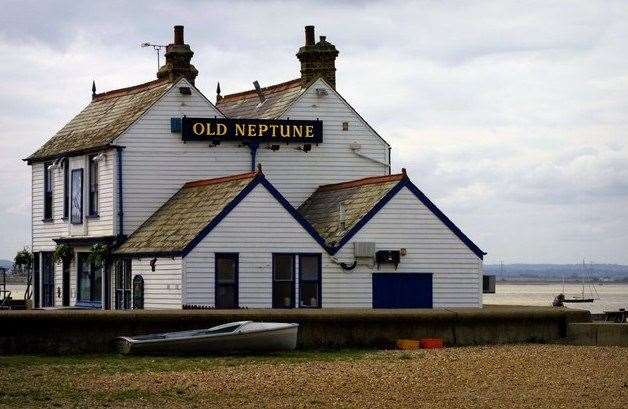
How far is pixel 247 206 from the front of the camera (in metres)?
40.7

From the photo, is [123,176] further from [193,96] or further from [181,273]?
[181,273]

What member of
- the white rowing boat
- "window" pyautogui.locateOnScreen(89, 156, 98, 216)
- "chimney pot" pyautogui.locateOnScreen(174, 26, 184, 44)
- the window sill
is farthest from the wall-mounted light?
the white rowing boat

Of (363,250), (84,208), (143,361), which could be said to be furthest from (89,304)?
(143,361)

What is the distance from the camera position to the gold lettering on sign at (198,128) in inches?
1818

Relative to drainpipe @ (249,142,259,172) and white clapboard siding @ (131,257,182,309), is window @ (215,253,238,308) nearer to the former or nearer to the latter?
white clapboard siding @ (131,257,182,309)

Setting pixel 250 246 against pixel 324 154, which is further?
pixel 324 154

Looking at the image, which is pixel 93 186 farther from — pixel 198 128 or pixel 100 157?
pixel 198 128

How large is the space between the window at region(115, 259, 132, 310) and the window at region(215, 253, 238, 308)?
406 cm

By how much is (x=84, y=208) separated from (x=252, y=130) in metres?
5.94

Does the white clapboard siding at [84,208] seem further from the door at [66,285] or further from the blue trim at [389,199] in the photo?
the blue trim at [389,199]

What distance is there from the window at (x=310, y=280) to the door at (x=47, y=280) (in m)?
11.6

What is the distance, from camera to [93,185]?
1847 inches

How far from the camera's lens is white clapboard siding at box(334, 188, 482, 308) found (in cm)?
4194

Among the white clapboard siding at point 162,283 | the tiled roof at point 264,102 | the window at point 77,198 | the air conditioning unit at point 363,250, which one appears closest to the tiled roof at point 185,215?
the white clapboard siding at point 162,283
